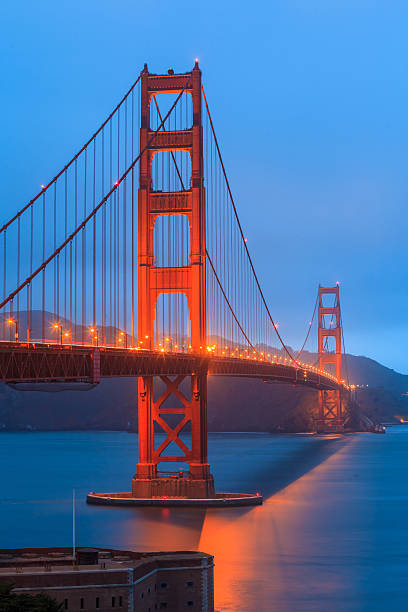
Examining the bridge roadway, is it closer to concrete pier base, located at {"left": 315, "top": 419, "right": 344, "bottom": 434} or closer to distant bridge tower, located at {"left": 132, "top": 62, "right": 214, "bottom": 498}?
distant bridge tower, located at {"left": 132, "top": 62, "right": 214, "bottom": 498}

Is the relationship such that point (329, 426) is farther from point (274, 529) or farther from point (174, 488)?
point (274, 529)

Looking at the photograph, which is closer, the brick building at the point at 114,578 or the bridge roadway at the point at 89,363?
the brick building at the point at 114,578

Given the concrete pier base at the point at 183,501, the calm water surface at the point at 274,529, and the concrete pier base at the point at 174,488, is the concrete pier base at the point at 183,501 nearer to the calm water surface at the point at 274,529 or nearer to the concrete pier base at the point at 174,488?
the concrete pier base at the point at 174,488

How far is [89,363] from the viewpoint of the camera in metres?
35.7

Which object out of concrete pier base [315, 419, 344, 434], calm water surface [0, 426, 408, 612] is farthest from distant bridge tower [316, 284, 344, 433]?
calm water surface [0, 426, 408, 612]

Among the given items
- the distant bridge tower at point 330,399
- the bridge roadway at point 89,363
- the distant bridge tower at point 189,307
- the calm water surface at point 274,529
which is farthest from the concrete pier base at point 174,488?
the distant bridge tower at point 330,399

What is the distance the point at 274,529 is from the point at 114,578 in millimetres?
20581

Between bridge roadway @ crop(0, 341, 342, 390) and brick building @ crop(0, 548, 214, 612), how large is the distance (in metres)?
6.36

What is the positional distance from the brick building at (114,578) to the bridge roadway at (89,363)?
6363 mm

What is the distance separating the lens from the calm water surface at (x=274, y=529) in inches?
1219

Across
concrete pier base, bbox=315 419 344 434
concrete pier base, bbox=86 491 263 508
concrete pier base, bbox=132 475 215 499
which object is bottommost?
concrete pier base, bbox=86 491 263 508

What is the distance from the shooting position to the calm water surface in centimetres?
3095

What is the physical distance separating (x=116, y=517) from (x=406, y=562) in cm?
1271

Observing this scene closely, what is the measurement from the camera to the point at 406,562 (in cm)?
3700
